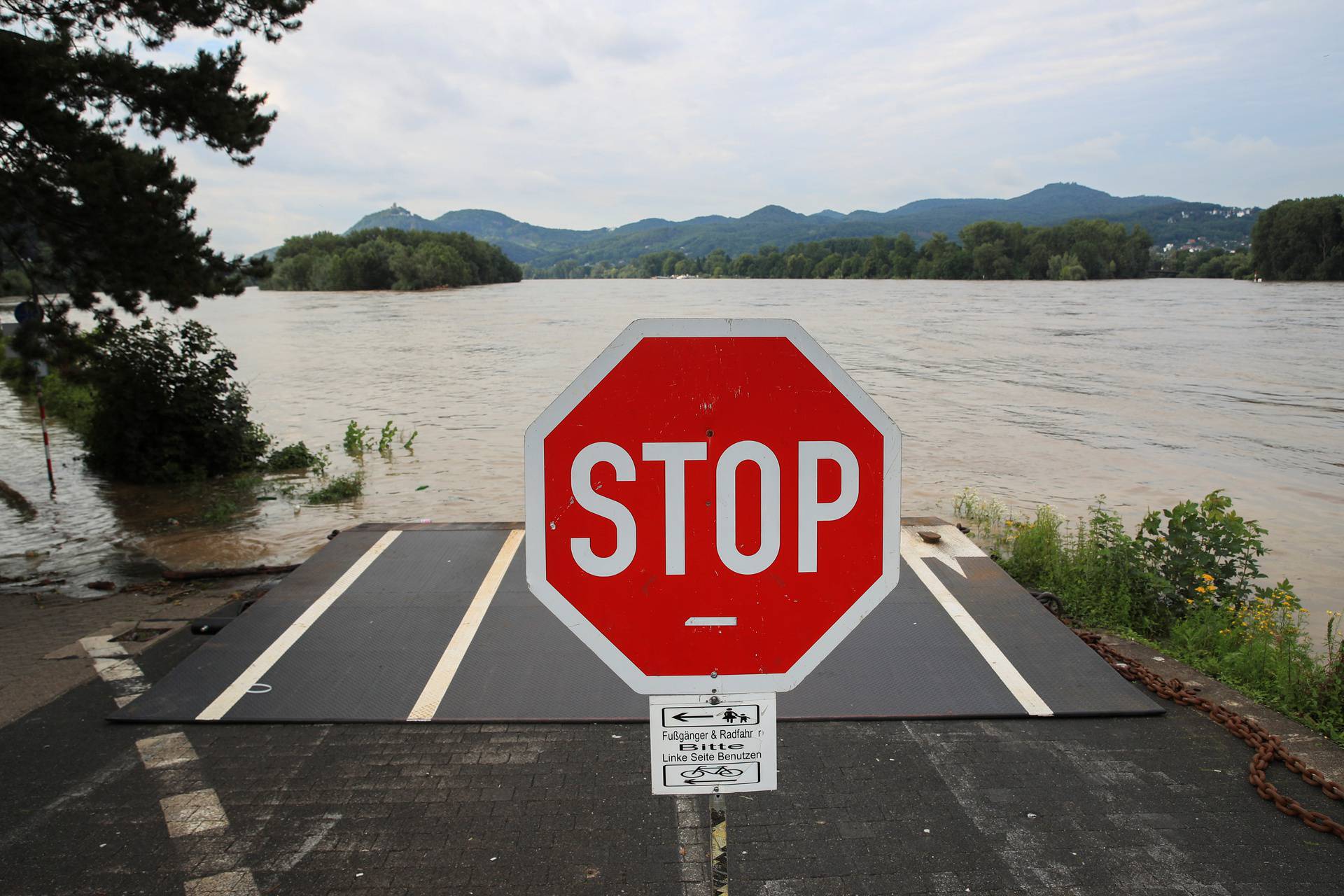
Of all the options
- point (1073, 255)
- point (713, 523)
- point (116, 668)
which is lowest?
point (116, 668)

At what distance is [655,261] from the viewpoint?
184 meters

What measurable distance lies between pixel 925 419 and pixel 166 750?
20104mm

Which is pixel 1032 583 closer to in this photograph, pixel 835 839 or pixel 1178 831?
pixel 1178 831

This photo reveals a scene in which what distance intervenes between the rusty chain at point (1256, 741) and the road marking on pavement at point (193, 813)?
471cm

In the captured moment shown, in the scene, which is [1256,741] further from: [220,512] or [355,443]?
[355,443]

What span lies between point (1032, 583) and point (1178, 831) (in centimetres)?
469

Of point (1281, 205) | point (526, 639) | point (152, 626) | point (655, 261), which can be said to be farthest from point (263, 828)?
point (655, 261)

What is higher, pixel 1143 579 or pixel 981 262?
pixel 981 262

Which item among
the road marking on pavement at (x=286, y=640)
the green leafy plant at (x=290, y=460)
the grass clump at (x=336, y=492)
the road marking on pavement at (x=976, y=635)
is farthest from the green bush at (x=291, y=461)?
the road marking on pavement at (x=976, y=635)

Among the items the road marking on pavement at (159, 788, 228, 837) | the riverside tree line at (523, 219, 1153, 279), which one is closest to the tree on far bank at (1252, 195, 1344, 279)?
the riverside tree line at (523, 219, 1153, 279)

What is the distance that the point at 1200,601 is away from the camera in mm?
7469

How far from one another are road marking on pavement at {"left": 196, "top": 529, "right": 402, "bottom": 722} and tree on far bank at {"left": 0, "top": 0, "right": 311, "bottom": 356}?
4.33m

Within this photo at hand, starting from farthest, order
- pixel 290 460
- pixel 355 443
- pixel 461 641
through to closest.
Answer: pixel 355 443 < pixel 290 460 < pixel 461 641

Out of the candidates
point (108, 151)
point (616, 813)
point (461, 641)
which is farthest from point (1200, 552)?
point (108, 151)
